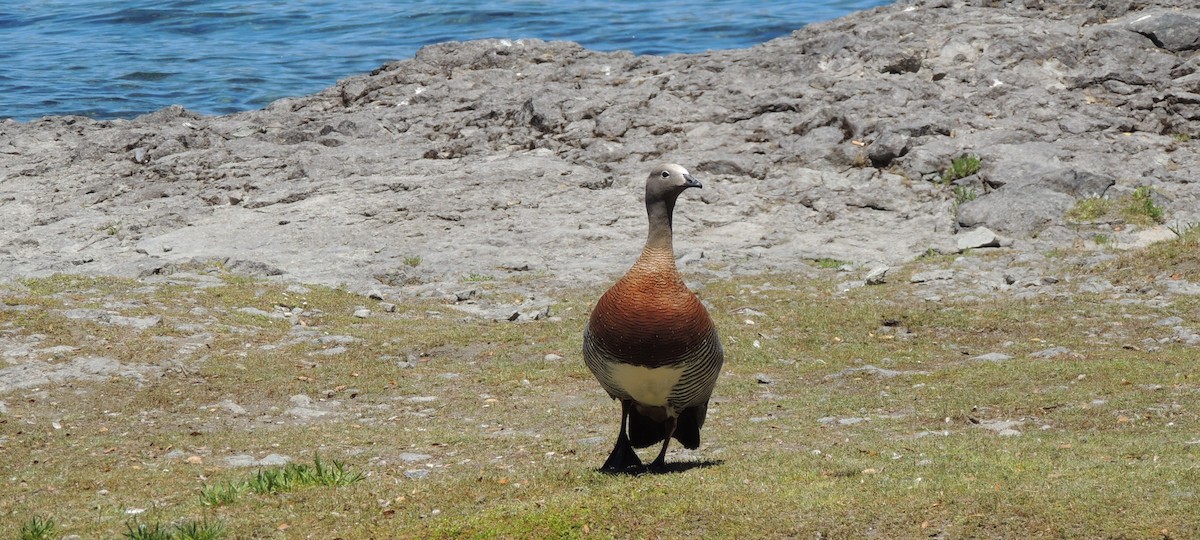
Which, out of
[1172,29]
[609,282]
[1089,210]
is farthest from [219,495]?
[1172,29]

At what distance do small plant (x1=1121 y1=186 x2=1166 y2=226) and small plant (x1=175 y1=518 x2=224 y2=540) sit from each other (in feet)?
54.8

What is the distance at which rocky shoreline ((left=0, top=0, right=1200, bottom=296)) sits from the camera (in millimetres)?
22094

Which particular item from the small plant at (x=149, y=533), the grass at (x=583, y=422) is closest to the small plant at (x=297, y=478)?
the grass at (x=583, y=422)

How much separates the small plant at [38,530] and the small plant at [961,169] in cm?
1751

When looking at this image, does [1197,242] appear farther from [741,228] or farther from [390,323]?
[390,323]

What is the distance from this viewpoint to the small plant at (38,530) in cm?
966

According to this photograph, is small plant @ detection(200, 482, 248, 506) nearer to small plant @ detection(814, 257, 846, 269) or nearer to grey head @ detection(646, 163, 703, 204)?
grey head @ detection(646, 163, 703, 204)

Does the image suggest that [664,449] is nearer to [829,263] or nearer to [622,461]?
[622,461]

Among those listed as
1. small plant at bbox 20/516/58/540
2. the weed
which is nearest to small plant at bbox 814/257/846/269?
the weed

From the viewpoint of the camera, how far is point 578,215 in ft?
77.7

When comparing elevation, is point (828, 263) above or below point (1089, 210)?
below

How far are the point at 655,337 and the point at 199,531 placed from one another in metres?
3.56

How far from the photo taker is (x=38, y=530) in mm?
9680

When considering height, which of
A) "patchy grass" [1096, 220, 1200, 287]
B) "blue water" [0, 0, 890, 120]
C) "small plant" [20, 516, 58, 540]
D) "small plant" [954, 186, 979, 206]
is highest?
"small plant" [20, 516, 58, 540]
